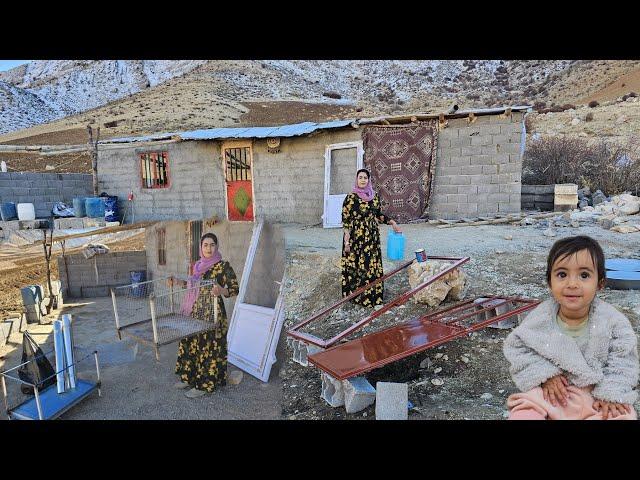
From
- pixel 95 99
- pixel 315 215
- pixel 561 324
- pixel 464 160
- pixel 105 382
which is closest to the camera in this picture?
pixel 561 324

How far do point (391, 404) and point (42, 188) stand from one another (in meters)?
5.27

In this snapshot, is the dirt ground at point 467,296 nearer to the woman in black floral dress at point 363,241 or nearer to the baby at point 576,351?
the woman in black floral dress at point 363,241

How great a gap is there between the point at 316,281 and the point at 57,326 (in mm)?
2507

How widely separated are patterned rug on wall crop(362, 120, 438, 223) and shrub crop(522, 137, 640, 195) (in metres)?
3.15

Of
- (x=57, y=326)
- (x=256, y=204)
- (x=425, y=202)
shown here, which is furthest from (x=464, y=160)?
(x=57, y=326)

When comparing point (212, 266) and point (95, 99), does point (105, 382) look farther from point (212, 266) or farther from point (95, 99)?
point (95, 99)

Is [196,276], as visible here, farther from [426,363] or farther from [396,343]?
[426,363]

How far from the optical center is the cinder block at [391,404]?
210 centimetres

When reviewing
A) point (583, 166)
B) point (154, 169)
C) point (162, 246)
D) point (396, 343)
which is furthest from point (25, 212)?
point (583, 166)

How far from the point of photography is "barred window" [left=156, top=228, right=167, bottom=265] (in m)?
3.84

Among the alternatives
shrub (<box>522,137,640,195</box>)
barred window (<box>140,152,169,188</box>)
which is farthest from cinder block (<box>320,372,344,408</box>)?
shrub (<box>522,137,640,195</box>)

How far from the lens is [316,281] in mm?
4398

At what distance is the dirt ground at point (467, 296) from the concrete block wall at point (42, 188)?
9.76 ft

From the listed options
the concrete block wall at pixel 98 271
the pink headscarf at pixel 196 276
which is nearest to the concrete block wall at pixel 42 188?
the concrete block wall at pixel 98 271
